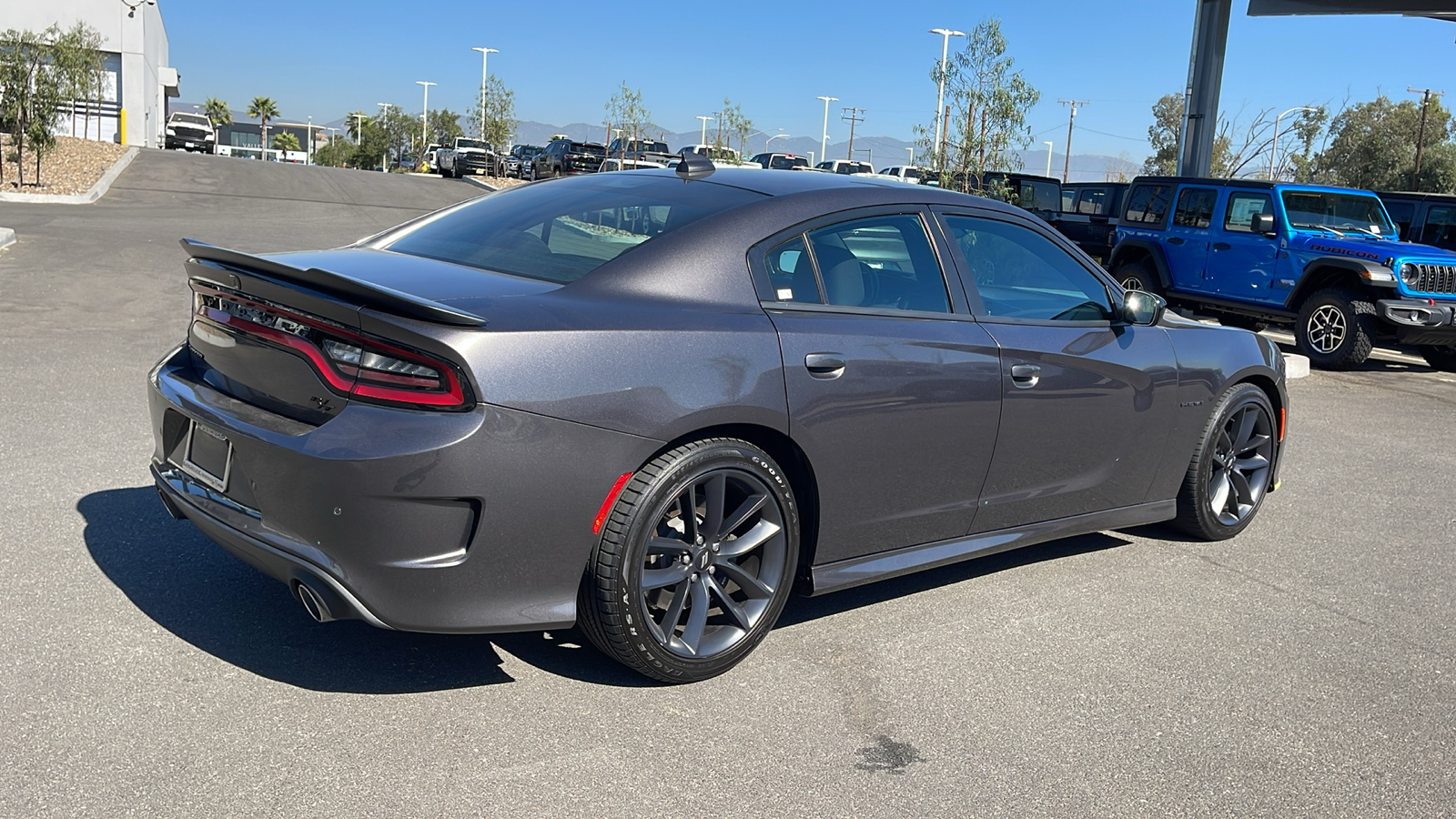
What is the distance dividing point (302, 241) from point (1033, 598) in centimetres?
1589

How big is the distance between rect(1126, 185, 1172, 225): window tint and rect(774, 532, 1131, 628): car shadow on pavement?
9942mm

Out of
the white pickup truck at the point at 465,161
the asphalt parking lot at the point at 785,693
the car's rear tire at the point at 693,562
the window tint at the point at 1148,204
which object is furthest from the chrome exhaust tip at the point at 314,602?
the white pickup truck at the point at 465,161

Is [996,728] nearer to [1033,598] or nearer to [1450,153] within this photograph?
[1033,598]

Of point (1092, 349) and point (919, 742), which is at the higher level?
point (1092, 349)

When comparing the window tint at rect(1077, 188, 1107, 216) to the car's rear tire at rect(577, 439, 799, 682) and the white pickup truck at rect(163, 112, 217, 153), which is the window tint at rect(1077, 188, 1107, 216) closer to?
the car's rear tire at rect(577, 439, 799, 682)

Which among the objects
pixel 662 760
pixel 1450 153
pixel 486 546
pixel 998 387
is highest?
pixel 1450 153

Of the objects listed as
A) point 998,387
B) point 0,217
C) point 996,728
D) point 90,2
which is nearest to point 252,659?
point 996,728

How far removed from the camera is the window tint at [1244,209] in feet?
44.1

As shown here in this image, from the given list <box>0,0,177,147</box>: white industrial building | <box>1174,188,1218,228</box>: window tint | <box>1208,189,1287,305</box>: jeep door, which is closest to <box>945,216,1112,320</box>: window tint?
<box>1208,189,1287,305</box>: jeep door

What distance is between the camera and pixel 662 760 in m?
3.26

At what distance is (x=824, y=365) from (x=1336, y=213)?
1163cm

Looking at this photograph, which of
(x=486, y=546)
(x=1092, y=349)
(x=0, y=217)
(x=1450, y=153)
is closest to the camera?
(x=486, y=546)

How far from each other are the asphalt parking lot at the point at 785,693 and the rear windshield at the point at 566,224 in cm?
124

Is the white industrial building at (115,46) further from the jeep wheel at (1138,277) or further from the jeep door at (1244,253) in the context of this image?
the jeep door at (1244,253)
